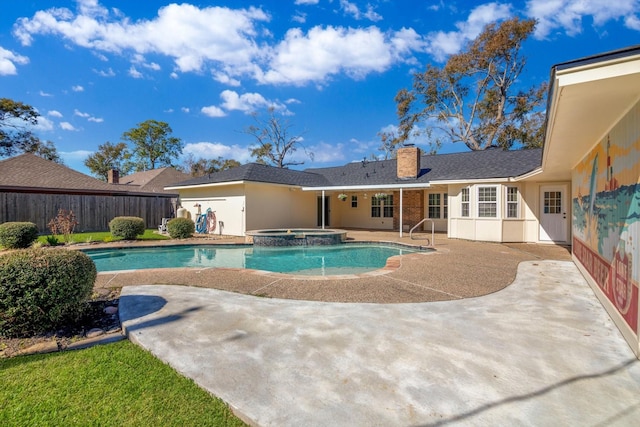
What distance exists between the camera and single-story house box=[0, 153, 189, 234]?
1631 cm

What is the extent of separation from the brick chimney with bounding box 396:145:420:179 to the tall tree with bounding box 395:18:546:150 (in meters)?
13.1

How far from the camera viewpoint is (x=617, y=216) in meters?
4.51

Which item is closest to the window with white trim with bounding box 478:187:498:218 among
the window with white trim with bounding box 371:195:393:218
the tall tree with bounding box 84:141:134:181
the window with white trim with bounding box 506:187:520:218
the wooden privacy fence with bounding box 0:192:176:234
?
the window with white trim with bounding box 506:187:520:218

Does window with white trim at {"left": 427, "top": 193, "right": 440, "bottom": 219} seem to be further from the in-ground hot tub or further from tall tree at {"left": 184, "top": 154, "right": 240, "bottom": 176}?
tall tree at {"left": 184, "top": 154, "right": 240, "bottom": 176}

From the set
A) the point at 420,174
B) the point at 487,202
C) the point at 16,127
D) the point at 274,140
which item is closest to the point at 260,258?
the point at 487,202

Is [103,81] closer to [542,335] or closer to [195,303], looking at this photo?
[195,303]

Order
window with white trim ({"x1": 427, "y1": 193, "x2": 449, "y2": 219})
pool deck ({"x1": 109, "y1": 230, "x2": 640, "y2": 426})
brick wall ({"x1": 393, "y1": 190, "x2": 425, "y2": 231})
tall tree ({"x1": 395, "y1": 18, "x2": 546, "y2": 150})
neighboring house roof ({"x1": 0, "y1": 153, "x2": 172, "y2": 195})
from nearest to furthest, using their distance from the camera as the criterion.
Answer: pool deck ({"x1": 109, "y1": 230, "x2": 640, "y2": 426})
neighboring house roof ({"x1": 0, "y1": 153, "x2": 172, "y2": 195})
window with white trim ({"x1": 427, "y1": 193, "x2": 449, "y2": 219})
brick wall ({"x1": 393, "y1": 190, "x2": 425, "y2": 231})
tall tree ({"x1": 395, "y1": 18, "x2": 546, "y2": 150})

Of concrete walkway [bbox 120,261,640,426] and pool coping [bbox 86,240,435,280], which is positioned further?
pool coping [bbox 86,240,435,280]

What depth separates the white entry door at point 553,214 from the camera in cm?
1271

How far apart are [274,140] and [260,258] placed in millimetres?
27616

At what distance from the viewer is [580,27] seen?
20.5 metres

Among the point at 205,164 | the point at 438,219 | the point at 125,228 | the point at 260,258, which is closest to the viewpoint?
the point at 260,258

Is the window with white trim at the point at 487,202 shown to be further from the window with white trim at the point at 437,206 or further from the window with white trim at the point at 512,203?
the window with white trim at the point at 437,206

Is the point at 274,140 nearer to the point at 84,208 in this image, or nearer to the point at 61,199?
the point at 84,208
